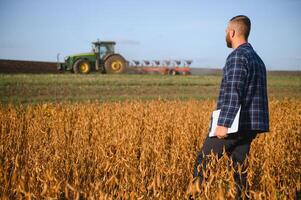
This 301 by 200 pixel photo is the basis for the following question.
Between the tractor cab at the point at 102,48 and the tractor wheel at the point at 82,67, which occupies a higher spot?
the tractor cab at the point at 102,48

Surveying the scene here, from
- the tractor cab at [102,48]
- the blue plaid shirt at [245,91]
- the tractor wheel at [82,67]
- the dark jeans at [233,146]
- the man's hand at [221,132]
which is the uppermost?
the tractor cab at [102,48]

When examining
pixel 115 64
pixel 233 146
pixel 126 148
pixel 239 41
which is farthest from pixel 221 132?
pixel 115 64

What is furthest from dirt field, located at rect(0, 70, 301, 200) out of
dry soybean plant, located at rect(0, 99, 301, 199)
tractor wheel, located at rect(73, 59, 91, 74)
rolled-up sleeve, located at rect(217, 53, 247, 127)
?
tractor wheel, located at rect(73, 59, 91, 74)

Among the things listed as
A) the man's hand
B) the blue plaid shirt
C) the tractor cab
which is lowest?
the man's hand

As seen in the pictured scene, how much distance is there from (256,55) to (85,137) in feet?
8.60

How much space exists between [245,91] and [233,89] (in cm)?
15

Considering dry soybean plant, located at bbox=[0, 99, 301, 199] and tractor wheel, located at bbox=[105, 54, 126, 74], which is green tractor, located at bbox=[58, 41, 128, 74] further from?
dry soybean plant, located at bbox=[0, 99, 301, 199]

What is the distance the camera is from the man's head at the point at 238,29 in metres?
2.75

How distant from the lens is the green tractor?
1956 cm

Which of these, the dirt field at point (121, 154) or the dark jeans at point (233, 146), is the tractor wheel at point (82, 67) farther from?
the dark jeans at point (233, 146)

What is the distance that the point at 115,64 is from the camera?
66.7ft

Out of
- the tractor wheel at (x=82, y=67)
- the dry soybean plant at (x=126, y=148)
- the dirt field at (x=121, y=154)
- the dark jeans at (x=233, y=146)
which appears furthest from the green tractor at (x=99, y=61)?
the dark jeans at (x=233, y=146)

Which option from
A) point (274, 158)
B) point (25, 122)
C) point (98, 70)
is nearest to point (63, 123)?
point (25, 122)

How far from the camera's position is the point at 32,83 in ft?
46.0
